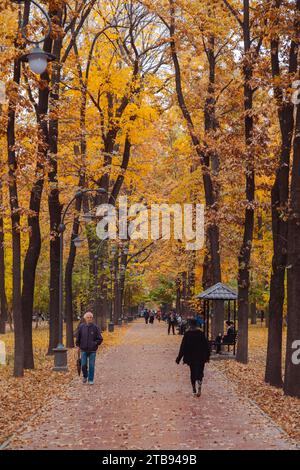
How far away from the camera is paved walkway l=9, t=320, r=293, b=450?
34.8 feet

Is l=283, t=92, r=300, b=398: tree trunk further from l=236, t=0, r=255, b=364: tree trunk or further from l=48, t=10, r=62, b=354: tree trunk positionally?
l=48, t=10, r=62, b=354: tree trunk

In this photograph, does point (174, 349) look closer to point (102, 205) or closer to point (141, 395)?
point (102, 205)

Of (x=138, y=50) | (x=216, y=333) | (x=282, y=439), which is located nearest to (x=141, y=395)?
(x=282, y=439)

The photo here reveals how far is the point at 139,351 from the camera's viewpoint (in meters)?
32.2

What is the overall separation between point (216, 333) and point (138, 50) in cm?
1489

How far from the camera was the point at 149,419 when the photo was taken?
12.8m

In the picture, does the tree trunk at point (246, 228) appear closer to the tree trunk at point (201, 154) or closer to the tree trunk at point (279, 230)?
the tree trunk at point (201, 154)

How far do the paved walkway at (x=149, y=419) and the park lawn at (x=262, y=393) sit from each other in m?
0.29

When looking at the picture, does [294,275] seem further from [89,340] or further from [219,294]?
[219,294]

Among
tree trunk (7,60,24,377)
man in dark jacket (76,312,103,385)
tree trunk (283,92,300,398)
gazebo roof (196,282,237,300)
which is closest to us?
tree trunk (283,92,300,398)

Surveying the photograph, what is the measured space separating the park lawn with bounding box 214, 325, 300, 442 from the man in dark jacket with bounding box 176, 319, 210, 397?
1.24m

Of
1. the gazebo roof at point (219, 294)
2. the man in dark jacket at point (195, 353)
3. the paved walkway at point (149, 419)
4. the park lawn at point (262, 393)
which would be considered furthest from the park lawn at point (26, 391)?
the gazebo roof at point (219, 294)

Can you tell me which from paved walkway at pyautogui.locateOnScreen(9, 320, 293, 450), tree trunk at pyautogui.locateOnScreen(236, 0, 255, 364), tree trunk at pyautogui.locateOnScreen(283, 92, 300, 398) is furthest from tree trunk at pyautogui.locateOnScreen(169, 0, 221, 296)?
tree trunk at pyautogui.locateOnScreen(283, 92, 300, 398)

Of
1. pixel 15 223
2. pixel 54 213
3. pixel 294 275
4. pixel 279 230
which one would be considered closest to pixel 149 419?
pixel 294 275
